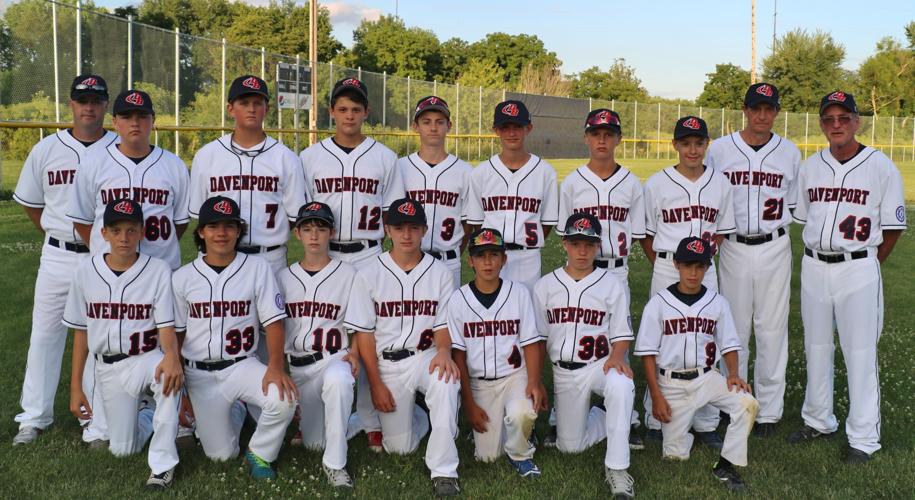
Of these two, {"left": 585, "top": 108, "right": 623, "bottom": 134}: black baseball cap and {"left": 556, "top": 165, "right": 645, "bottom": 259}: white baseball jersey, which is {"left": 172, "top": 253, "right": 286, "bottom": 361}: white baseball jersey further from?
{"left": 585, "top": 108, "right": 623, "bottom": 134}: black baseball cap

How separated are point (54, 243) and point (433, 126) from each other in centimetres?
236

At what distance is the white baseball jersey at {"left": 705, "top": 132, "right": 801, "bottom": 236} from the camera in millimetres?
4539

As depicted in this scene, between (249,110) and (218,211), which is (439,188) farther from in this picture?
(218,211)

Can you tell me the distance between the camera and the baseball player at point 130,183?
13.7ft

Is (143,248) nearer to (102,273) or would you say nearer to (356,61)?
(102,273)

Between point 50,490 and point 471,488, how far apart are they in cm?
200

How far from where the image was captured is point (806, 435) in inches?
169

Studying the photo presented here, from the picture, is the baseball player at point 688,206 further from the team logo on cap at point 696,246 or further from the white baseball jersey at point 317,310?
the white baseball jersey at point 317,310

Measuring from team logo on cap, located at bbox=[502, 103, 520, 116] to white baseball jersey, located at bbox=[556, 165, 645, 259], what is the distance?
55 cm

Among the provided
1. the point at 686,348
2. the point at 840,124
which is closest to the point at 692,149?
the point at 840,124

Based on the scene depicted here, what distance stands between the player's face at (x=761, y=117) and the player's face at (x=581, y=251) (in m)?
1.35

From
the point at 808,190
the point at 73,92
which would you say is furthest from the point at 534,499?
the point at 73,92

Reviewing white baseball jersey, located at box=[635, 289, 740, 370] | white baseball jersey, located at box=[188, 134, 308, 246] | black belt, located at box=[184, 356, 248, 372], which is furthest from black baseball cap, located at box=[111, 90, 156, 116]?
white baseball jersey, located at box=[635, 289, 740, 370]

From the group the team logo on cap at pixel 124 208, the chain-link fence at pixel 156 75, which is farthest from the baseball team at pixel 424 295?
the chain-link fence at pixel 156 75
